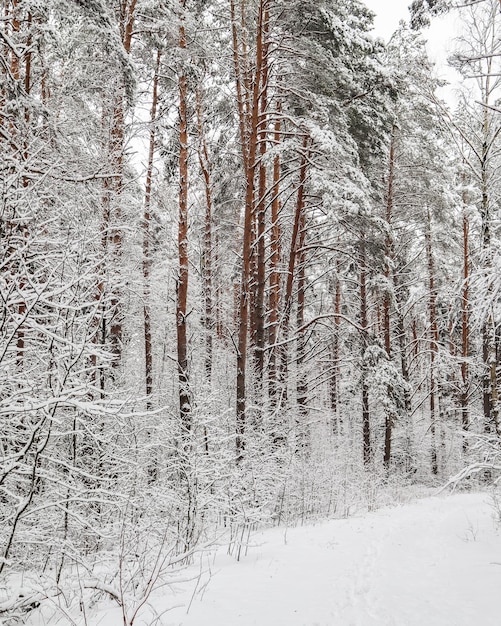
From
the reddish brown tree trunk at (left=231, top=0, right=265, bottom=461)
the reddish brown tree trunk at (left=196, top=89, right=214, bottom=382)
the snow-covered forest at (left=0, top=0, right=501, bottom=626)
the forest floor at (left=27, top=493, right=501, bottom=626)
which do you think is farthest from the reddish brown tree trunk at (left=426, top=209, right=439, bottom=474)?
the forest floor at (left=27, top=493, right=501, bottom=626)

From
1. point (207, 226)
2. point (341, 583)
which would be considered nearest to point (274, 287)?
point (207, 226)

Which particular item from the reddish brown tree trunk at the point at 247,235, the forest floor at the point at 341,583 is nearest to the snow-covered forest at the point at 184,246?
the reddish brown tree trunk at the point at 247,235

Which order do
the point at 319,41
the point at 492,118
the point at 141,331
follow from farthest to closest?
the point at 141,331 < the point at 492,118 < the point at 319,41

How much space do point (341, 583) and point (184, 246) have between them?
24.3 feet

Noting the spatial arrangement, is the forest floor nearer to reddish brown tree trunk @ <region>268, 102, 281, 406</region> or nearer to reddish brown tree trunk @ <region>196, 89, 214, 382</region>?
reddish brown tree trunk @ <region>268, 102, 281, 406</region>

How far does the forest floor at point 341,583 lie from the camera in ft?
12.7

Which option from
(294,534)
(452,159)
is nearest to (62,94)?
(294,534)

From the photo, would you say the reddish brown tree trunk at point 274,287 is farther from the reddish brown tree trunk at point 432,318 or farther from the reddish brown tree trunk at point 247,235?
the reddish brown tree trunk at point 432,318

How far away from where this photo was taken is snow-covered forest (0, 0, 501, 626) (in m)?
3.87

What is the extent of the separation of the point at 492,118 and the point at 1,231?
12.1 m

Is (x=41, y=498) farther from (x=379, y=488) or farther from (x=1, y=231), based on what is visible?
(x=379, y=488)

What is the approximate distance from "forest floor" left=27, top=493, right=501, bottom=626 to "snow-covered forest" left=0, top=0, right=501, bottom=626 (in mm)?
340

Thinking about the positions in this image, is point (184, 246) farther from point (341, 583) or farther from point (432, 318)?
point (432, 318)

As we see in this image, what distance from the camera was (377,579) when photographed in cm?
506
